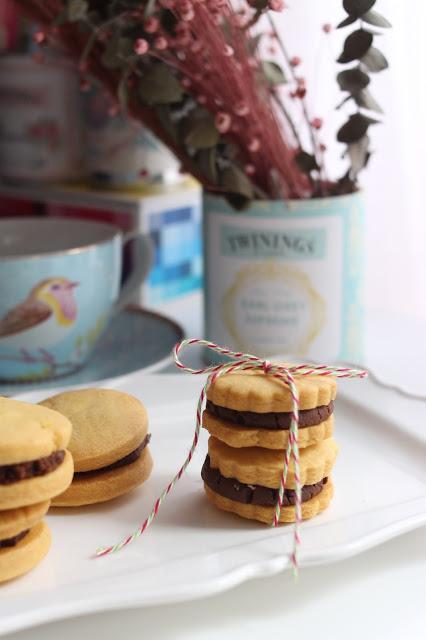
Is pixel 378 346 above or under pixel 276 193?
under

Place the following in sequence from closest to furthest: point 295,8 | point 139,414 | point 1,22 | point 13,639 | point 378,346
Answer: point 13,639 → point 139,414 → point 378,346 → point 295,8 → point 1,22

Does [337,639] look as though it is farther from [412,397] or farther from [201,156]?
[201,156]

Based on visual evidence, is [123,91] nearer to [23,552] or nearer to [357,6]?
[357,6]

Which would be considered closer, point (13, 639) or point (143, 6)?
point (13, 639)

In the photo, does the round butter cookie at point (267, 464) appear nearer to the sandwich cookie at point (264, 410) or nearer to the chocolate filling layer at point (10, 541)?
the sandwich cookie at point (264, 410)

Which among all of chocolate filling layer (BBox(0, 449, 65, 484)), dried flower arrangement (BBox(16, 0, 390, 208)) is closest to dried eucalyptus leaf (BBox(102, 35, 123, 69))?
dried flower arrangement (BBox(16, 0, 390, 208))

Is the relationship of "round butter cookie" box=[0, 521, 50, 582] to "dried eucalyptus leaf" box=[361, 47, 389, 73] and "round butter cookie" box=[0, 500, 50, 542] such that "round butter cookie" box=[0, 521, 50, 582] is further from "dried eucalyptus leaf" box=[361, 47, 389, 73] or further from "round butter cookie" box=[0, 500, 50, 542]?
"dried eucalyptus leaf" box=[361, 47, 389, 73]

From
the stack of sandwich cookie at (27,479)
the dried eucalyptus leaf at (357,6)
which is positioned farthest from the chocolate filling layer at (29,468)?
the dried eucalyptus leaf at (357,6)

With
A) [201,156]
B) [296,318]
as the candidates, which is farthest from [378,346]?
[201,156]
